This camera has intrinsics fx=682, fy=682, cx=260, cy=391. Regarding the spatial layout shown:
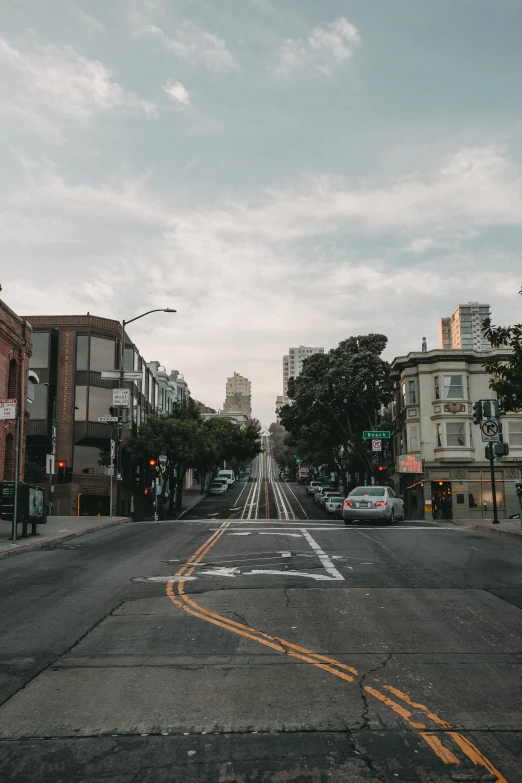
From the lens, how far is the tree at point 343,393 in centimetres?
5100

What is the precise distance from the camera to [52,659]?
7367mm

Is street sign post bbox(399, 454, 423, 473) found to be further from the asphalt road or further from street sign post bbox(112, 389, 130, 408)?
the asphalt road

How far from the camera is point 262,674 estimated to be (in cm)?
670

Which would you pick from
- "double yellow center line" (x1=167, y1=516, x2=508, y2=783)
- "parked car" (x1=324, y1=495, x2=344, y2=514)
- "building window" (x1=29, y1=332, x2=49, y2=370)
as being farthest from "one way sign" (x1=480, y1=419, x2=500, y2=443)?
"building window" (x1=29, y1=332, x2=49, y2=370)

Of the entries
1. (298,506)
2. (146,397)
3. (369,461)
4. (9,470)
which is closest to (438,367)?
(369,461)

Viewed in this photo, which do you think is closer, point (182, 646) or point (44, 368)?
point (182, 646)

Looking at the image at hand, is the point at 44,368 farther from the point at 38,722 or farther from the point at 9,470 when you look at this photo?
the point at 38,722

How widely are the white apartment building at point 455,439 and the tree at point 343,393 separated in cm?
316

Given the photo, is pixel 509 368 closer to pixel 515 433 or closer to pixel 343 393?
pixel 343 393

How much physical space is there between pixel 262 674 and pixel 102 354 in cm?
4860

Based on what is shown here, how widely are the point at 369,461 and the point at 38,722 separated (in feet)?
161

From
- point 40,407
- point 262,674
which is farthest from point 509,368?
point 40,407

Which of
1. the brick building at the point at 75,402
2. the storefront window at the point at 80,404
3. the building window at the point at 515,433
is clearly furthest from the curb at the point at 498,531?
the storefront window at the point at 80,404

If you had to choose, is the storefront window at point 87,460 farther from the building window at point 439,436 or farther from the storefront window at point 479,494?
the storefront window at point 479,494
